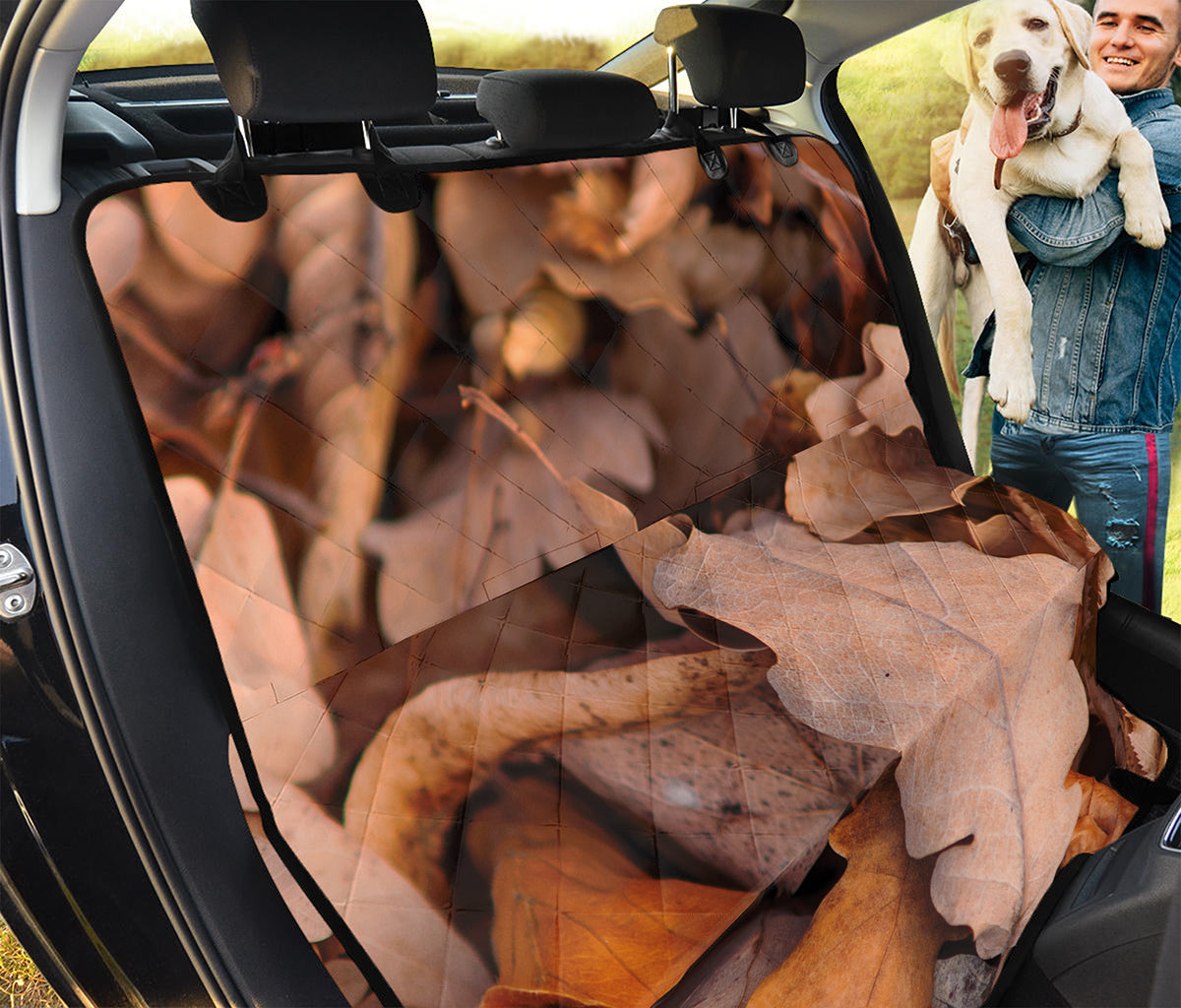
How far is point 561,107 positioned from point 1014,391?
128 centimetres

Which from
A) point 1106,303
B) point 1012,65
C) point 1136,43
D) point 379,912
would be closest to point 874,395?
point 1106,303

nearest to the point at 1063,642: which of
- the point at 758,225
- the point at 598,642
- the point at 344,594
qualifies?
the point at 598,642

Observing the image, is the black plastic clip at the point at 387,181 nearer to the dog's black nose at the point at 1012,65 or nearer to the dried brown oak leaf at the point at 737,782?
the dried brown oak leaf at the point at 737,782

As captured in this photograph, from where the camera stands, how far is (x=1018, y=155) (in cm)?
198

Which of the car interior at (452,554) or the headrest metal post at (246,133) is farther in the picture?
the headrest metal post at (246,133)

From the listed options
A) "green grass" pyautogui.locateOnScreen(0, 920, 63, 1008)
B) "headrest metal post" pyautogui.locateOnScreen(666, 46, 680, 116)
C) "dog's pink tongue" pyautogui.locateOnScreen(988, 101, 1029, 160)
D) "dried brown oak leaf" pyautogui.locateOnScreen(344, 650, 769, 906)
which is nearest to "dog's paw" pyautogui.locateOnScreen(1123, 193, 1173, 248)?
"dog's pink tongue" pyautogui.locateOnScreen(988, 101, 1029, 160)

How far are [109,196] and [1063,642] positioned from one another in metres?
1.33

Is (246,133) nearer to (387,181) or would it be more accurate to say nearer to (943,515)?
(387,181)

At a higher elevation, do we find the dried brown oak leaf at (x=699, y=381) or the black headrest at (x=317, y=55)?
the black headrest at (x=317, y=55)

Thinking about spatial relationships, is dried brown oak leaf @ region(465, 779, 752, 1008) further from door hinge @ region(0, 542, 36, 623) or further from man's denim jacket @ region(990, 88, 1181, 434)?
man's denim jacket @ region(990, 88, 1181, 434)

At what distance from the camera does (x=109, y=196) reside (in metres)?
0.97

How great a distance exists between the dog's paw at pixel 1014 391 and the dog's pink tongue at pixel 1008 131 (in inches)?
17.1

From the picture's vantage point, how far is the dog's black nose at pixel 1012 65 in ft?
6.36

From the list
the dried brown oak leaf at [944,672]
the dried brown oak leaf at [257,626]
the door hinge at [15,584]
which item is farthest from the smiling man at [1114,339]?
the door hinge at [15,584]
